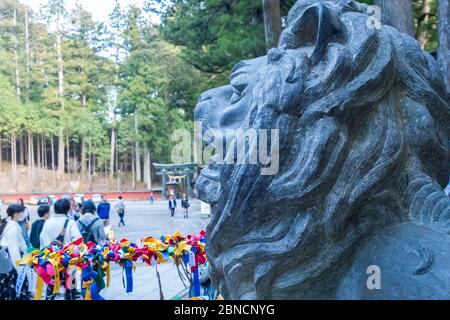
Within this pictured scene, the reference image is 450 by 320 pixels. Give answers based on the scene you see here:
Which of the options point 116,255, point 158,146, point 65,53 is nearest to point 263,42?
point 116,255

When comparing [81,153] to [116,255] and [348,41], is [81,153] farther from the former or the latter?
[348,41]

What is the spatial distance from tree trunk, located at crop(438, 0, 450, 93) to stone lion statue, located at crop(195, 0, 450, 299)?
401 centimetres

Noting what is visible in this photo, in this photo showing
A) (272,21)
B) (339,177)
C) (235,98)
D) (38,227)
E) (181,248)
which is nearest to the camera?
(339,177)

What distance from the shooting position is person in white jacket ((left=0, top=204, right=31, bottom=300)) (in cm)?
429

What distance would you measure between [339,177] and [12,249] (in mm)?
4270

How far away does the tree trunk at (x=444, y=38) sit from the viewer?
468cm

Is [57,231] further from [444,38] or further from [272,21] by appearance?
[444,38]

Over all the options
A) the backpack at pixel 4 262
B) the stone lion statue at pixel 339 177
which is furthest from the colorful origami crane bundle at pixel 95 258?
the stone lion statue at pixel 339 177

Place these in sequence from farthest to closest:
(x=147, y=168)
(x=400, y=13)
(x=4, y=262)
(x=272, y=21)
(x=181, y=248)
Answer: (x=147, y=168) → (x=272, y=21) → (x=400, y=13) → (x=4, y=262) → (x=181, y=248)

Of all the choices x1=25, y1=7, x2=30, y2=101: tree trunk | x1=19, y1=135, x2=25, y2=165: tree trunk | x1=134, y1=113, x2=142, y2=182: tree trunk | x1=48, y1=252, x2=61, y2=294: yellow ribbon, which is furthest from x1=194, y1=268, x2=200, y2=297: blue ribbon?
x1=19, y1=135, x2=25, y2=165: tree trunk

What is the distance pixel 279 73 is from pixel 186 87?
10.4 metres

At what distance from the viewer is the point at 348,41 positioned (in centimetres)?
110

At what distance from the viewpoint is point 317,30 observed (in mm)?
1123

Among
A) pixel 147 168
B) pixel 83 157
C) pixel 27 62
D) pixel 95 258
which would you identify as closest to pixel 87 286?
pixel 95 258
